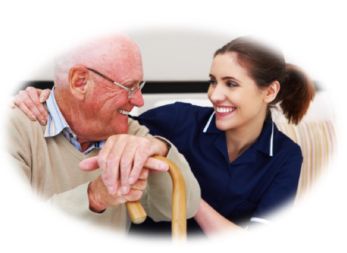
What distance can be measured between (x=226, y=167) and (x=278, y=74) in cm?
22

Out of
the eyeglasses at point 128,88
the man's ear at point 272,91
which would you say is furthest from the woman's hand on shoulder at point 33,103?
the man's ear at point 272,91

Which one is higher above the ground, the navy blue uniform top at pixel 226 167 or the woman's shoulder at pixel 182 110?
the woman's shoulder at pixel 182 110

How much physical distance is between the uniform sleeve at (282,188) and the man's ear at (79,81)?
42 cm

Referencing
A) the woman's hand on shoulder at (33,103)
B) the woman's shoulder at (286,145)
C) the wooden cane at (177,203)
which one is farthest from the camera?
the woman's shoulder at (286,145)

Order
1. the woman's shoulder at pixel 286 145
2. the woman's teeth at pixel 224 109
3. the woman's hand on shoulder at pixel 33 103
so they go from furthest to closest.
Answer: the woman's shoulder at pixel 286 145
the woman's teeth at pixel 224 109
the woman's hand on shoulder at pixel 33 103

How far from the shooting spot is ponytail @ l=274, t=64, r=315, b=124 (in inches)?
35.3

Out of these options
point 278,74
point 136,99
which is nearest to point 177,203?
point 136,99

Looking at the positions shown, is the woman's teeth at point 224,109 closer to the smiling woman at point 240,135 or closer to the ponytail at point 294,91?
the smiling woman at point 240,135

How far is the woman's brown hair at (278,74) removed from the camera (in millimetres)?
820

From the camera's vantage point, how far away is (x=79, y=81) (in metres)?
0.68

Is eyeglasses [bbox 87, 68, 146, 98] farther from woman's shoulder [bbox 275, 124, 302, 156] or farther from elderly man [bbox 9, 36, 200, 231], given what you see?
woman's shoulder [bbox 275, 124, 302, 156]

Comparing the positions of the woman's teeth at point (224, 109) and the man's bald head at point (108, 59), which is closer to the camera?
the man's bald head at point (108, 59)

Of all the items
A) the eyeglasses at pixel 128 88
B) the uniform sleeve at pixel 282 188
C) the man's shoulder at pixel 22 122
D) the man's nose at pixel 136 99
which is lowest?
the uniform sleeve at pixel 282 188

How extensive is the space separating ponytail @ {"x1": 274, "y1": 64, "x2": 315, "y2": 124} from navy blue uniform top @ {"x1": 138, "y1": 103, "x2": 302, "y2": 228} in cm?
8
